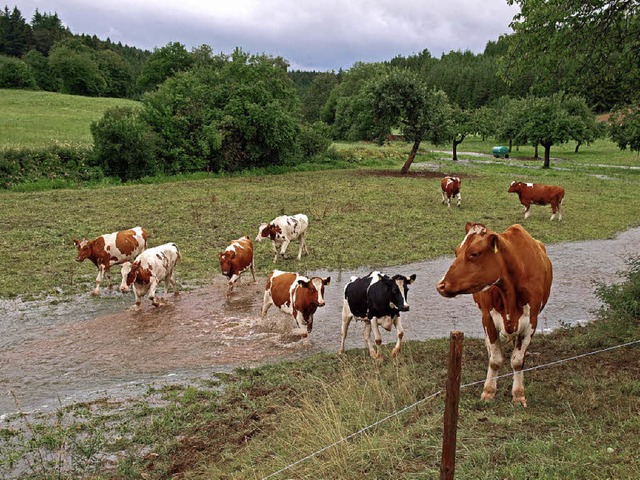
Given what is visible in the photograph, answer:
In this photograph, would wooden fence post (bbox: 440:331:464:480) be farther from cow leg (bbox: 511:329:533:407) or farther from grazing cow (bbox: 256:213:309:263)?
grazing cow (bbox: 256:213:309:263)

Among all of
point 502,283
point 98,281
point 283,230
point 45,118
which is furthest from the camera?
point 45,118

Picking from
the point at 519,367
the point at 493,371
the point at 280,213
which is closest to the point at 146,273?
the point at 493,371

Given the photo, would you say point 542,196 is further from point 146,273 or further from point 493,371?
point 493,371

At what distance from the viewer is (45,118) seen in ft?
161

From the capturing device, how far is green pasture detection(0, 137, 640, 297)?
15.0 meters

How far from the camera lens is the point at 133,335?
33.1 feet

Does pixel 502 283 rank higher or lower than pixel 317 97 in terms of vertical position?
lower

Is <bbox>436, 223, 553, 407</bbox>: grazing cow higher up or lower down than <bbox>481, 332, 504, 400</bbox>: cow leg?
higher up

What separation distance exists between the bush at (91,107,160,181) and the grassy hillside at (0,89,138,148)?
3.29 m

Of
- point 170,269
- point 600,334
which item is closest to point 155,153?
point 170,269

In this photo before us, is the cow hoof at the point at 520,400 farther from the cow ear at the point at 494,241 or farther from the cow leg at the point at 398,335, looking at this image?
the cow leg at the point at 398,335

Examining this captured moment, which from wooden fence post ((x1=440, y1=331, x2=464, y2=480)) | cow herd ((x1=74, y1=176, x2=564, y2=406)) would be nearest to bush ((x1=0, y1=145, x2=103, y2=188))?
cow herd ((x1=74, y1=176, x2=564, y2=406))

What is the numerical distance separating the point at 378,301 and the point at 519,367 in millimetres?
2619

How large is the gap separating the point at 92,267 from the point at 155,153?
1996 centimetres
